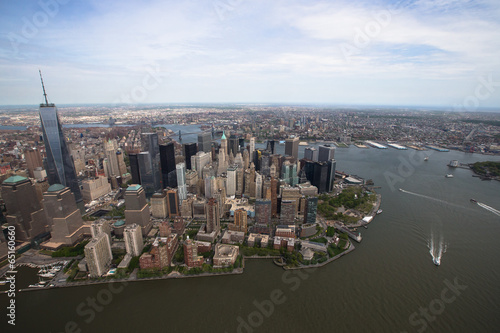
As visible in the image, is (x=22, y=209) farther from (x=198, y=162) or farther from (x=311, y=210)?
(x=311, y=210)

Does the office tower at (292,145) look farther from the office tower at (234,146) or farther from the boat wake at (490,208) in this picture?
the boat wake at (490,208)

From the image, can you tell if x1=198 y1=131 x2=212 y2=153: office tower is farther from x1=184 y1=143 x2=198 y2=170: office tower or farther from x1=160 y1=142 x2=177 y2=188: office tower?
x1=160 y1=142 x2=177 y2=188: office tower

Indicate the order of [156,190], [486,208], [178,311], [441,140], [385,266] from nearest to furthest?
1. [178,311]
2. [385,266]
3. [486,208]
4. [156,190]
5. [441,140]

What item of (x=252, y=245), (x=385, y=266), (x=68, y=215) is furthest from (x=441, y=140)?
(x=68, y=215)

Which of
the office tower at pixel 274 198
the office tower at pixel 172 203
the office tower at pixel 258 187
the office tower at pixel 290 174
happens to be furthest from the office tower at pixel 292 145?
the office tower at pixel 172 203

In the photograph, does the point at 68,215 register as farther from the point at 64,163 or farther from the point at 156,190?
the point at 156,190

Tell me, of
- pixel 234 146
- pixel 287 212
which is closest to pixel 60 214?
pixel 287 212

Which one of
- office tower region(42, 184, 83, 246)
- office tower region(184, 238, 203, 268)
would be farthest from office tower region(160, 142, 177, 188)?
office tower region(184, 238, 203, 268)
